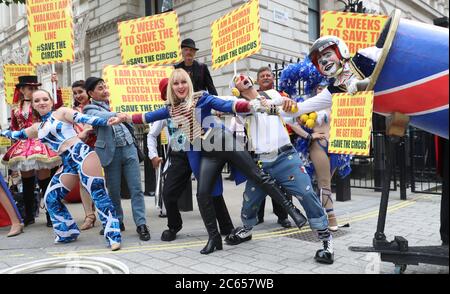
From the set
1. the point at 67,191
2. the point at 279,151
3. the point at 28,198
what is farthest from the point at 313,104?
the point at 28,198

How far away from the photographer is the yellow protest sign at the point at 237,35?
556 cm

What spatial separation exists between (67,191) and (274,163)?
2388mm

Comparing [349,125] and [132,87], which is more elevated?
[132,87]

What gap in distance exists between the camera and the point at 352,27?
647 centimetres

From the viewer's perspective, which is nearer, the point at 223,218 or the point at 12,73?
the point at 223,218

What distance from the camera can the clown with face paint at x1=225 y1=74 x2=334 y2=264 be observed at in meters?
3.77

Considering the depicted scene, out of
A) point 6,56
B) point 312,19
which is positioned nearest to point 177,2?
point 312,19

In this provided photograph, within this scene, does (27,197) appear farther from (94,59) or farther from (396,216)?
(94,59)

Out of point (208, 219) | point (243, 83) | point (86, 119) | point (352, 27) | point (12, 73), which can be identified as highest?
point (352, 27)

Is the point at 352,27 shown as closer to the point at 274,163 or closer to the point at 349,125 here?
the point at 349,125
